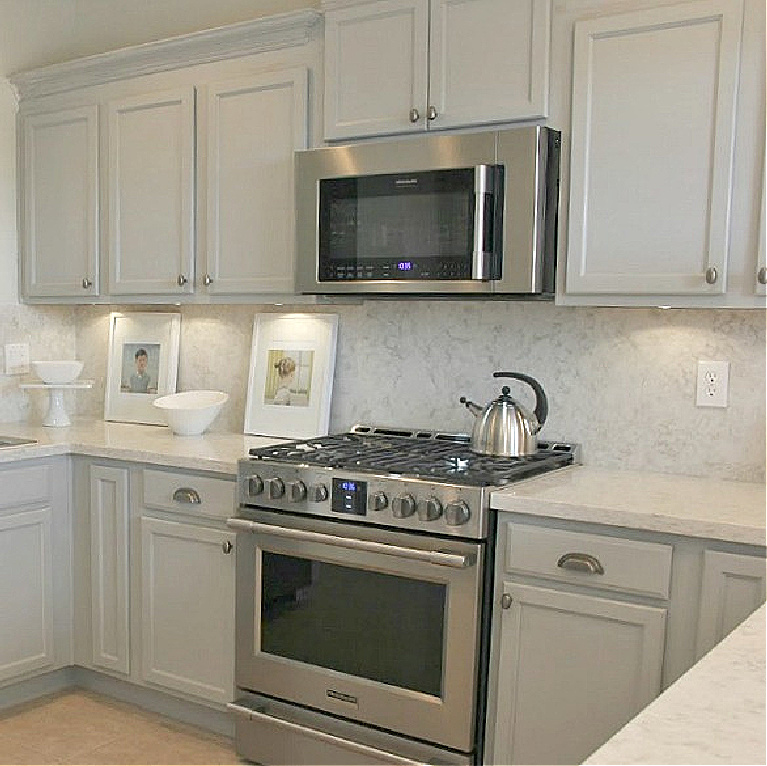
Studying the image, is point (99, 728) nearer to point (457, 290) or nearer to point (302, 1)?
point (457, 290)

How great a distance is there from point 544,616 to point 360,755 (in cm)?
70

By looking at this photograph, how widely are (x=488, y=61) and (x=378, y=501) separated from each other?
1285 mm

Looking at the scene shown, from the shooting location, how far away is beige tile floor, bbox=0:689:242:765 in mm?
3014

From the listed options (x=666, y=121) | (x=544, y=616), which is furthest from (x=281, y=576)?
(x=666, y=121)

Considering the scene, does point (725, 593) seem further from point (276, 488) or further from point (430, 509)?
point (276, 488)

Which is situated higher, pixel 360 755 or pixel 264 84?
pixel 264 84

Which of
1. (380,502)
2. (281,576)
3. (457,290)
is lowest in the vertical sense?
(281,576)

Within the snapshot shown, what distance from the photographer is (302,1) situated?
355 centimetres

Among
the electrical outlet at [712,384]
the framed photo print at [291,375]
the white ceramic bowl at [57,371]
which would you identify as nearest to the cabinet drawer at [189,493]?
the framed photo print at [291,375]

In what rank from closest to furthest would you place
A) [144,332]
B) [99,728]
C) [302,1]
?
[99,728] → [302,1] → [144,332]

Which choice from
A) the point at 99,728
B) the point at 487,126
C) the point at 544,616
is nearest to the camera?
the point at 544,616

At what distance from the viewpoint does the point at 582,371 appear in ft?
9.84

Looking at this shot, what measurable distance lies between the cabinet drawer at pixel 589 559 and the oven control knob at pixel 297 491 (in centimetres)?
62

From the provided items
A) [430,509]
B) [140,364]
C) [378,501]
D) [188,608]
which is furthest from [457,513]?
[140,364]
